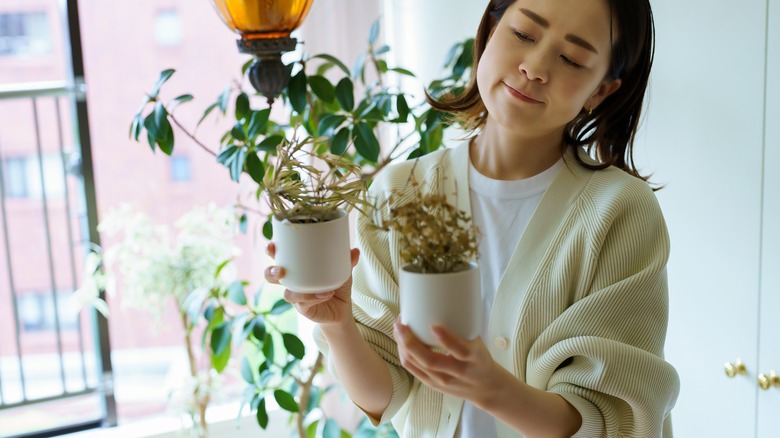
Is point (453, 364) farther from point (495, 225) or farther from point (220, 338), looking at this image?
point (220, 338)

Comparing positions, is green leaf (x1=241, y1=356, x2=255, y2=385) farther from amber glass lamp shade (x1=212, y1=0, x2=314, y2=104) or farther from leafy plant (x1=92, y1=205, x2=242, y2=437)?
amber glass lamp shade (x1=212, y1=0, x2=314, y2=104)

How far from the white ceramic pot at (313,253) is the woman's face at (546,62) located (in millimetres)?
327

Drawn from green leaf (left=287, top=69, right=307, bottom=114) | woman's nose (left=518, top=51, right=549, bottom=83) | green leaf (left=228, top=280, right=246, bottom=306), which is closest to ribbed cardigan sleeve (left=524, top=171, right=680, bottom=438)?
woman's nose (left=518, top=51, right=549, bottom=83)

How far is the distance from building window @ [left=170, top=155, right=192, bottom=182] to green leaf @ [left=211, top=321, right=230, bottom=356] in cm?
152

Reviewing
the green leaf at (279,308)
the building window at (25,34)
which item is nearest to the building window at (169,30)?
the building window at (25,34)

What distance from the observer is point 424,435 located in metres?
1.35

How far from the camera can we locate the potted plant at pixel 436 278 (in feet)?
2.94

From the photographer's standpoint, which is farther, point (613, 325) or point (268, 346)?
point (268, 346)

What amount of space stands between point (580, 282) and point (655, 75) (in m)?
0.76

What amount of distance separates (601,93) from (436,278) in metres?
0.57

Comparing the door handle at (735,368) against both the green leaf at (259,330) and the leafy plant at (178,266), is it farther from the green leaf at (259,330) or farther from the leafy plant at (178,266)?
the leafy plant at (178,266)

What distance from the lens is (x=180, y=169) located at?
131 inches

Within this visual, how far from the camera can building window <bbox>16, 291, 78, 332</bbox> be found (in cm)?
324

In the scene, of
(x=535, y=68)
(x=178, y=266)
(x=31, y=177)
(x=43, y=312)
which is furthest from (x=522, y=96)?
(x=43, y=312)
